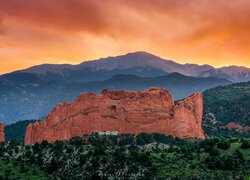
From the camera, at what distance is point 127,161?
5054 inches

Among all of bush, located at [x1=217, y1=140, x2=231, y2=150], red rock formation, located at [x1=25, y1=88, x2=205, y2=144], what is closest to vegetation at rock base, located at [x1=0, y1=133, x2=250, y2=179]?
bush, located at [x1=217, y1=140, x2=231, y2=150]

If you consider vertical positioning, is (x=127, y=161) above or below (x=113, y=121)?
below

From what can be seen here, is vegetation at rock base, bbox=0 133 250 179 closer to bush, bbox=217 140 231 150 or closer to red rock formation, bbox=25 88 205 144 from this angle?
bush, bbox=217 140 231 150

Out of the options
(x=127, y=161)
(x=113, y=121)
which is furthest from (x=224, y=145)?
(x=113, y=121)

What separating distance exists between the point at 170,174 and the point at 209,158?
17.5m

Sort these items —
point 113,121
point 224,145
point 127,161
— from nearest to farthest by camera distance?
Result: point 127,161
point 224,145
point 113,121

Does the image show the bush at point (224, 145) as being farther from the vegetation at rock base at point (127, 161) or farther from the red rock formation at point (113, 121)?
the red rock formation at point (113, 121)

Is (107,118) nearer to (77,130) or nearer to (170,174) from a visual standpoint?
(77,130)

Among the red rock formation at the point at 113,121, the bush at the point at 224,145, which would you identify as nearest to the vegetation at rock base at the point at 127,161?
the bush at the point at 224,145

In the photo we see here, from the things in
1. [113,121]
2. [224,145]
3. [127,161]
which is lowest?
[127,161]

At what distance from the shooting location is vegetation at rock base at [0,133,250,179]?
121 m

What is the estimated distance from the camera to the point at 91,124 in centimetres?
19238

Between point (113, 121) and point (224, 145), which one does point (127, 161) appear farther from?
point (113, 121)

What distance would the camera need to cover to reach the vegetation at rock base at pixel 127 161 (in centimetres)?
12131
